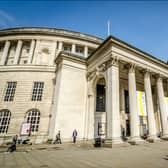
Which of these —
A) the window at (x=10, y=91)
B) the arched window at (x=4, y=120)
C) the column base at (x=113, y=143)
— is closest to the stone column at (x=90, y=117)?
the column base at (x=113, y=143)

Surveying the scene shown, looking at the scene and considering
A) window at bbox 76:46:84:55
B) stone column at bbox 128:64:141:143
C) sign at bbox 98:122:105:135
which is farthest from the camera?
window at bbox 76:46:84:55

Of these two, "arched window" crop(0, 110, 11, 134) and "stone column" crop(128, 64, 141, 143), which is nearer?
"stone column" crop(128, 64, 141, 143)

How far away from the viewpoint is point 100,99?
20.2m

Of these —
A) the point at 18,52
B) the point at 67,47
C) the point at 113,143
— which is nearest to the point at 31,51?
the point at 18,52

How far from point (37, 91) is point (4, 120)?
594 cm

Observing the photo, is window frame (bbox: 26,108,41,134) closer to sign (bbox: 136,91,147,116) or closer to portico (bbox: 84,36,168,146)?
portico (bbox: 84,36,168,146)

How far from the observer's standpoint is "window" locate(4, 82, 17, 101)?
1906 cm

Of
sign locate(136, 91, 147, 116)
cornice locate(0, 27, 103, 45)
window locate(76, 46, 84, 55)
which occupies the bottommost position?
sign locate(136, 91, 147, 116)

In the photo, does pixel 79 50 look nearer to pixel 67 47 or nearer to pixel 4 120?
pixel 67 47

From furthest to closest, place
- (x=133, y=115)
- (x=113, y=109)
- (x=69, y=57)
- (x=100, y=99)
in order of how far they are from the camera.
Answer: (x=100, y=99) < (x=69, y=57) < (x=133, y=115) < (x=113, y=109)

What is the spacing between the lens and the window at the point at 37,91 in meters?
19.3

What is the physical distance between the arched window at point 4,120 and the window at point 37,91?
4.07 metres

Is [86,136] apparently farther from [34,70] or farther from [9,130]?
[34,70]

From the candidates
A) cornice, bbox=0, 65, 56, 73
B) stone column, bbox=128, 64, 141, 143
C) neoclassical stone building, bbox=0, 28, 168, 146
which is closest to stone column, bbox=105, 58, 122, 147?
neoclassical stone building, bbox=0, 28, 168, 146
